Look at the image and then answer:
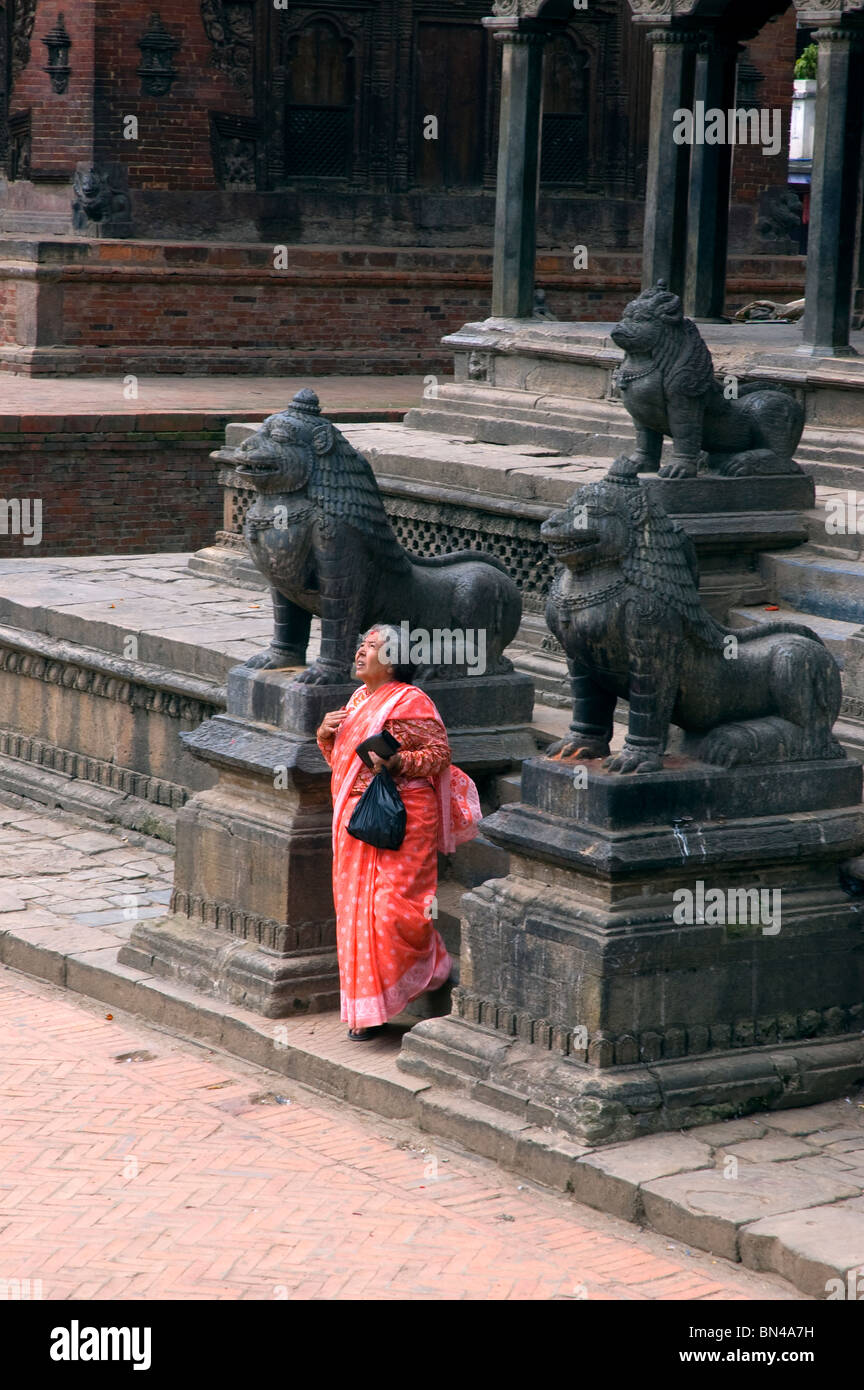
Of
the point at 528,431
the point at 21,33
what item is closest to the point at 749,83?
the point at 21,33

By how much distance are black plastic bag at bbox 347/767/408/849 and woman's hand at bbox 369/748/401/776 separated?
0.02m

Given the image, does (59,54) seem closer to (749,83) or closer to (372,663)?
(749,83)

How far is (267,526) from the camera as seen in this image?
776cm

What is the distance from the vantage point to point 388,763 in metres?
7.10

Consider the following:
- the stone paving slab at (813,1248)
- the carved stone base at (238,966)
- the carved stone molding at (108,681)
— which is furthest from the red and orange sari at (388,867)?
the carved stone molding at (108,681)

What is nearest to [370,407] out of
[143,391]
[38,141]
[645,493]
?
[143,391]

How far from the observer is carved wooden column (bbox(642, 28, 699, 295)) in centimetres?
1213

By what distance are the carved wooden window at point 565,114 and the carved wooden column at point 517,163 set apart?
9.29 metres

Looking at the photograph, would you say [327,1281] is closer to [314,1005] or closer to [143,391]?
[314,1005]

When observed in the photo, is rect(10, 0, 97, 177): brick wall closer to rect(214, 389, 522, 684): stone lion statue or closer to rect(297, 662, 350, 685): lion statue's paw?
rect(214, 389, 522, 684): stone lion statue

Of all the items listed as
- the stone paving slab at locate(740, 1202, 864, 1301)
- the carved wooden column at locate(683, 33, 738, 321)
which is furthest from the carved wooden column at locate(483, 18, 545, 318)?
the stone paving slab at locate(740, 1202, 864, 1301)

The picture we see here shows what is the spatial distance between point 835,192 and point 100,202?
1006cm

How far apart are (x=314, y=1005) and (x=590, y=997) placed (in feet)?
5.01

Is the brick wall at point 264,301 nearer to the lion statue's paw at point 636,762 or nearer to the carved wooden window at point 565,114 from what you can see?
the carved wooden window at point 565,114
